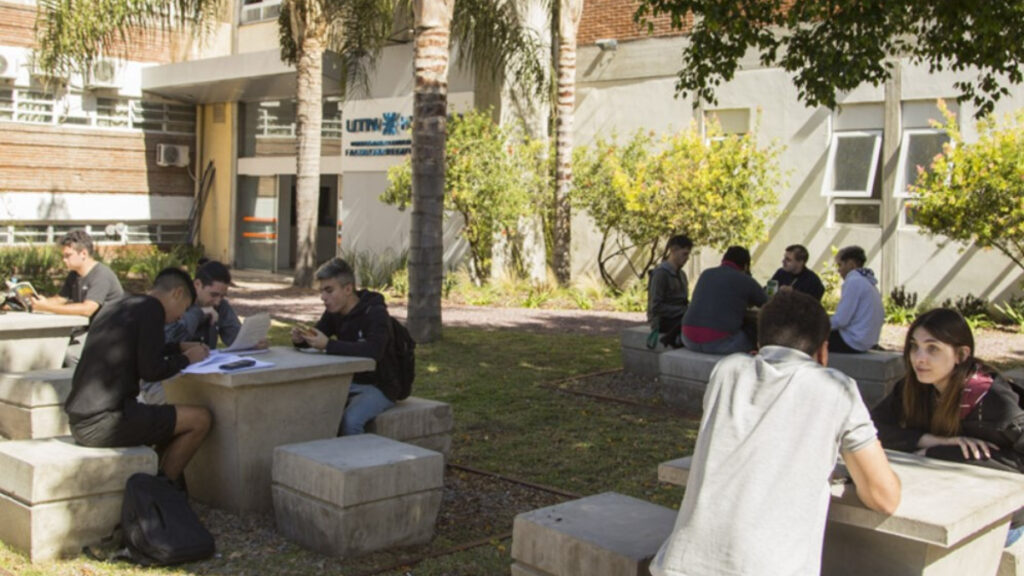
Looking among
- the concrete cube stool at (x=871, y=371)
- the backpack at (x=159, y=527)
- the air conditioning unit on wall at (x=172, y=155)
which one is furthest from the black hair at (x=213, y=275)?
the air conditioning unit on wall at (x=172, y=155)

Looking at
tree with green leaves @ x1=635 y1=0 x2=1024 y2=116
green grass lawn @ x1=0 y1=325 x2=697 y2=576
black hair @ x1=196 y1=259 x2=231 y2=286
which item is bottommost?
green grass lawn @ x1=0 y1=325 x2=697 y2=576

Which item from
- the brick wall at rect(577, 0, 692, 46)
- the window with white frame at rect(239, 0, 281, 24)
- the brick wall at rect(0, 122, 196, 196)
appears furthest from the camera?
the window with white frame at rect(239, 0, 281, 24)

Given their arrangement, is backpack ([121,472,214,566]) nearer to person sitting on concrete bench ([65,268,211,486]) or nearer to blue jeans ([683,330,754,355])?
person sitting on concrete bench ([65,268,211,486])

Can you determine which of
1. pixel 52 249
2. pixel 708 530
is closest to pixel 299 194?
pixel 52 249

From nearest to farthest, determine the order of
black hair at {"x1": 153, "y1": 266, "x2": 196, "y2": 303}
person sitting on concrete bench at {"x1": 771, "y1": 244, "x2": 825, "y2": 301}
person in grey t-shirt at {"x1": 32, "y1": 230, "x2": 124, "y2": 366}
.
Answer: black hair at {"x1": 153, "y1": 266, "x2": 196, "y2": 303} → person in grey t-shirt at {"x1": 32, "y1": 230, "x2": 124, "y2": 366} → person sitting on concrete bench at {"x1": 771, "y1": 244, "x2": 825, "y2": 301}

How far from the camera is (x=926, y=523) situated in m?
3.52

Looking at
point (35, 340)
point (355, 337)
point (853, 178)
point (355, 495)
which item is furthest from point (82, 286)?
point (853, 178)

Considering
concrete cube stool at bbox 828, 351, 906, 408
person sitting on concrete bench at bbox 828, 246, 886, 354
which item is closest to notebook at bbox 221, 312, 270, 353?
concrete cube stool at bbox 828, 351, 906, 408

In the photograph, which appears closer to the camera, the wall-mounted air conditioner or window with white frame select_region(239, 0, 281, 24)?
the wall-mounted air conditioner

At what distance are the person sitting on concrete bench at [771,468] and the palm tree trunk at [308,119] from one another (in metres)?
17.6

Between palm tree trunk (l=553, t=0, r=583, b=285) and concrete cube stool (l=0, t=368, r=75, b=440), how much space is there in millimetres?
12860

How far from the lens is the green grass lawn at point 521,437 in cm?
554

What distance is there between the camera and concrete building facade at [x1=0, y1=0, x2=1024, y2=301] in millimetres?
17688

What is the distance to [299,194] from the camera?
2070cm
